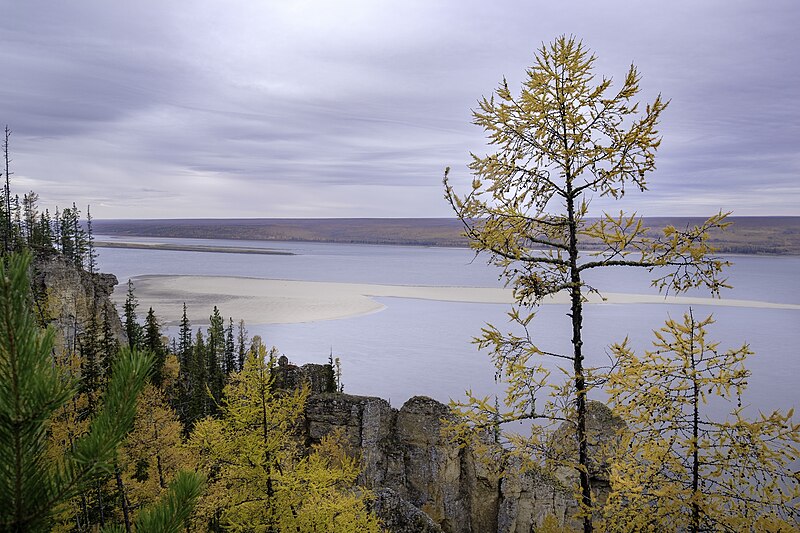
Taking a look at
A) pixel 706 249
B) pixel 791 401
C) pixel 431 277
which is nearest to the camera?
pixel 706 249

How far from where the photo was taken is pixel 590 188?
7477 millimetres

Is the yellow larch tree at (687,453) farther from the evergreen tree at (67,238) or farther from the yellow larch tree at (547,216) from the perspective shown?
the evergreen tree at (67,238)

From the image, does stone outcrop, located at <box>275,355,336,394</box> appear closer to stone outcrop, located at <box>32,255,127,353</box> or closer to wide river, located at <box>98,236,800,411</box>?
wide river, located at <box>98,236,800,411</box>

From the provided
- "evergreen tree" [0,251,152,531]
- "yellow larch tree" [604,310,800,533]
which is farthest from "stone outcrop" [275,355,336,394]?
"evergreen tree" [0,251,152,531]

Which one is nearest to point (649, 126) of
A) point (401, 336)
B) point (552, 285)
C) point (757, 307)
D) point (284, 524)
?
point (552, 285)

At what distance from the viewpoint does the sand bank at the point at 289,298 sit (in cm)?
8331

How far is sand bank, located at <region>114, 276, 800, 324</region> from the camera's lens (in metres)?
83.3

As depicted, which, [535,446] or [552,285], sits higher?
[552,285]

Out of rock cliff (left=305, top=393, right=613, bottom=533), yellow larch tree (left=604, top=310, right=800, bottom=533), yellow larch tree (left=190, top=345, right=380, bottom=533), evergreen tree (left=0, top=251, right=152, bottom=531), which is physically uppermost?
evergreen tree (left=0, top=251, right=152, bottom=531)

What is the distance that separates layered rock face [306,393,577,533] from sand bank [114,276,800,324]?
A: 4993 centimetres

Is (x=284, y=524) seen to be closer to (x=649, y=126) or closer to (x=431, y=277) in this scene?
(x=649, y=126)

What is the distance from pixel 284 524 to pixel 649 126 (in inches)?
407

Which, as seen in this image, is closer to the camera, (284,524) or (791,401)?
(284,524)

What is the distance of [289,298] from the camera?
105 m
